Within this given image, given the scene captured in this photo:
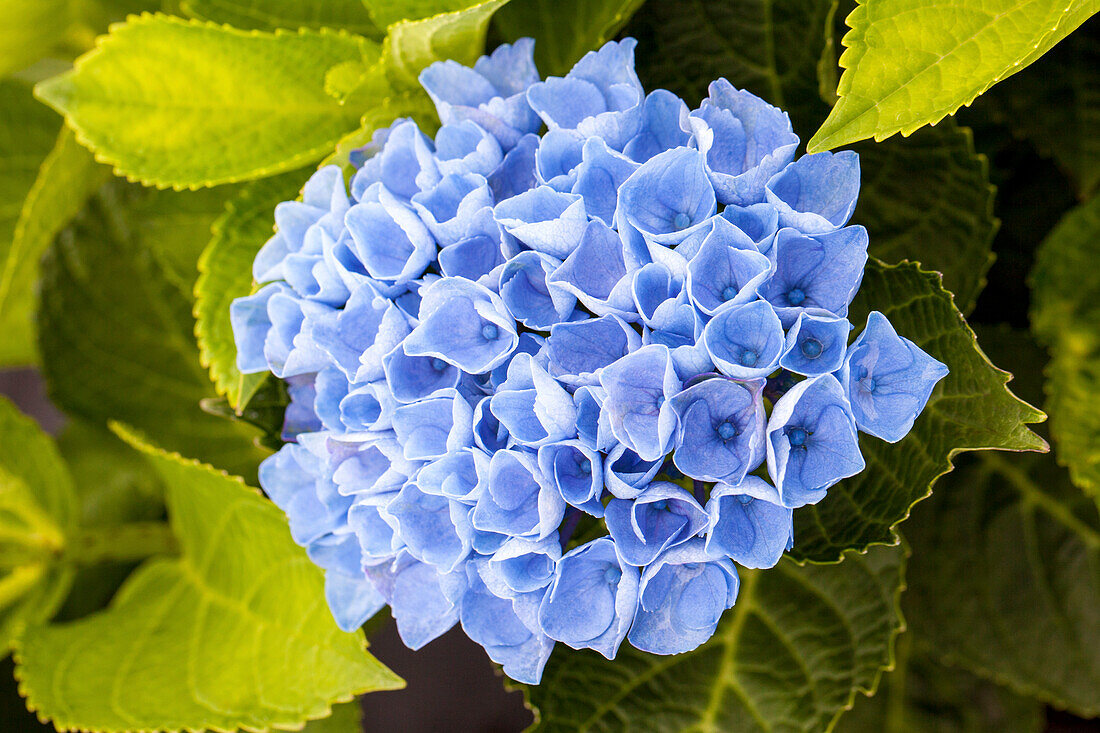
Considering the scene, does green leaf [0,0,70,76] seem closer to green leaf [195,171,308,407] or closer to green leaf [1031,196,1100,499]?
green leaf [195,171,308,407]

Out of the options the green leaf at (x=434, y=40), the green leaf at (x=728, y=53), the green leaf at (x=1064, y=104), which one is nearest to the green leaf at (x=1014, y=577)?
the green leaf at (x=1064, y=104)

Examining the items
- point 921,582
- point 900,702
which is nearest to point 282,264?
point 921,582

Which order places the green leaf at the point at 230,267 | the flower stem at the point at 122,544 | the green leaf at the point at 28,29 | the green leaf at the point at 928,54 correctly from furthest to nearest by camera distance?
the flower stem at the point at 122,544 → the green leaf at the point at 28,29 → the green leaf at the point at 230,267 → the green leaf at the point at 928,54

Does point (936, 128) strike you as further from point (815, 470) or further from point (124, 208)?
point (124, 208)

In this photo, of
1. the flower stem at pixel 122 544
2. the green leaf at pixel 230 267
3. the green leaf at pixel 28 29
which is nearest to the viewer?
the green leaf at pixel 230 267

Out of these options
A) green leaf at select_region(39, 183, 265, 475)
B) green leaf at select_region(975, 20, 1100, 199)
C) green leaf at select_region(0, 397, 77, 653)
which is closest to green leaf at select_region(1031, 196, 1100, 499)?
green leaf at select_region(975, 20, 1100, 199)

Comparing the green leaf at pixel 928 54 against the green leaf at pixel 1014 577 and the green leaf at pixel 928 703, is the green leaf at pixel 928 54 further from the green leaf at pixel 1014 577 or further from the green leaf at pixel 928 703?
the green leaf at pixel 928 703

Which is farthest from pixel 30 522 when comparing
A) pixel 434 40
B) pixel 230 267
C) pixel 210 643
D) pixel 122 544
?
pixel 434 40
